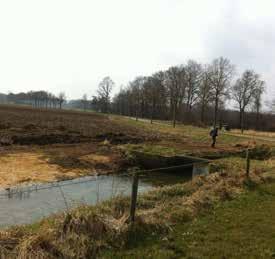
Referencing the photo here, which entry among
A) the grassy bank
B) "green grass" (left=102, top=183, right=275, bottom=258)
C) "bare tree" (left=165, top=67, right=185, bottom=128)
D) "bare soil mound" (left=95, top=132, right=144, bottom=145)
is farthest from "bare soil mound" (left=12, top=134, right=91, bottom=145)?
"bare tree" (left=165, top=67, right=185, bottom=128)

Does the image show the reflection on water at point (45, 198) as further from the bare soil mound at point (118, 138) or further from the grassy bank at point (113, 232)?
the bare soil mound at point (118, 138)

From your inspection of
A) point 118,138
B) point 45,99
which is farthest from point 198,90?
point 45,99

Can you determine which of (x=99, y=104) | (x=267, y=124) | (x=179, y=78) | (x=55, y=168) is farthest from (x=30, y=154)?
(x=99, y=104)

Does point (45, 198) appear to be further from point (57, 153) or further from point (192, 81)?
point (192, 81)

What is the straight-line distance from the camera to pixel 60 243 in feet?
20.1

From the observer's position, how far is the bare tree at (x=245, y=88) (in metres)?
66.6

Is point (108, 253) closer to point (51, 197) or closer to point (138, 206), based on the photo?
point (138, 206)

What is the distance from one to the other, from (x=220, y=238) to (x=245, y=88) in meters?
63.3

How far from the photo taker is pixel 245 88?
6712 cm

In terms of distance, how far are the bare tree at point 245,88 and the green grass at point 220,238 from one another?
5958cm

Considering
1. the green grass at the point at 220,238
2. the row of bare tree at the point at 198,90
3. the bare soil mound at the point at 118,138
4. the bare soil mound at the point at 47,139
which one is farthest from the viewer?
the row of bare tree at the point at 198,90

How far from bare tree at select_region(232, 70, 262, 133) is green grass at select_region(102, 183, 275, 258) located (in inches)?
2346

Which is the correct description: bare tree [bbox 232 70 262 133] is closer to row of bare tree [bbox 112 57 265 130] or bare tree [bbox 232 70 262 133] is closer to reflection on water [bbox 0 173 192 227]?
row of bare tree [bbox 112 57 265 130]

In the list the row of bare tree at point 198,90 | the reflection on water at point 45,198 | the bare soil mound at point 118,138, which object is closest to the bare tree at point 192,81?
the row of bare tree at point 198,90
